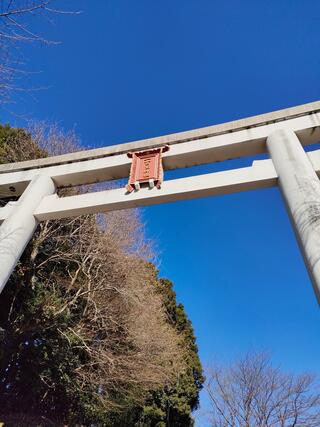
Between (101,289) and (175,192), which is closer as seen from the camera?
(175,192)

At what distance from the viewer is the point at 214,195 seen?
154 inches

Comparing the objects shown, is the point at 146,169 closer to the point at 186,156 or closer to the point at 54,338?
the point at 186,156

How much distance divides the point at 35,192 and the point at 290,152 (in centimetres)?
374

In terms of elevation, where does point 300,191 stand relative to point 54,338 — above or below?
below

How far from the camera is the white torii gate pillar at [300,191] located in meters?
2.74

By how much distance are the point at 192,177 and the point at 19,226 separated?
2494 millimetres

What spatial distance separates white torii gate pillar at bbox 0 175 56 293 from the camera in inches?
144

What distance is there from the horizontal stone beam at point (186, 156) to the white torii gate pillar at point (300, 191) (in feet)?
0.90

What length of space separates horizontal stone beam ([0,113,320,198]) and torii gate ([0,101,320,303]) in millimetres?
13

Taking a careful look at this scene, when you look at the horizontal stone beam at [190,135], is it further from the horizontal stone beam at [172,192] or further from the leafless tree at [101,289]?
the leafless tree at [101,289]

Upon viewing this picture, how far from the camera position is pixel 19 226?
3.99m

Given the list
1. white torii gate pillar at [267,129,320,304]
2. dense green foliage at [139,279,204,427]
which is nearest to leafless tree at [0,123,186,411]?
dense green foliage at [139,279,204,427]

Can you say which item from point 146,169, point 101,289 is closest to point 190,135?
point 146,169

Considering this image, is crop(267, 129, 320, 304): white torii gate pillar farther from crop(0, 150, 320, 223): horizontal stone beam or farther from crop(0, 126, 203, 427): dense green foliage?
crop(0, 126, 203, 427): dense green foliage
